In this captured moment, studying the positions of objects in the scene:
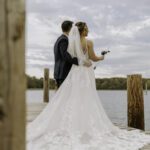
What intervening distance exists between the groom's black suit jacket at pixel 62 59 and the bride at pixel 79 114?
0.10m

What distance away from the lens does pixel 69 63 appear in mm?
7215

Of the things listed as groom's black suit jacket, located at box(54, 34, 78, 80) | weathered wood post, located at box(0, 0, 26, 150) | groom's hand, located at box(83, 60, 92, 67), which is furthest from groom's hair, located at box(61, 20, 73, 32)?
weathered wood post, located at box(0, 0, 26, 150)

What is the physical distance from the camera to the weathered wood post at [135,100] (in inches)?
403

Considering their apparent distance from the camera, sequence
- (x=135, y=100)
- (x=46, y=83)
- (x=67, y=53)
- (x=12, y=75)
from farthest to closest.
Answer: (x=46, y=83) < (x=135, y=100) < (x=67, y=53) < (x=12, y=75)

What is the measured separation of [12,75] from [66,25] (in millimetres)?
4568

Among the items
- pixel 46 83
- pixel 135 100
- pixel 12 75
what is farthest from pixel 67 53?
pixel 46 83

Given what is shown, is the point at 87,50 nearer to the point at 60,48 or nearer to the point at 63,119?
the point at 60,48

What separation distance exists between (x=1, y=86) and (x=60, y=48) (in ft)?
14.9

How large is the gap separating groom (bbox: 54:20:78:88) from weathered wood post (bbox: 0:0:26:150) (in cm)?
439

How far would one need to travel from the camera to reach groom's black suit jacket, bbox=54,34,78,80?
22.8ft

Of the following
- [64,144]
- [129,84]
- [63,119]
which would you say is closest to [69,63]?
[63,119]

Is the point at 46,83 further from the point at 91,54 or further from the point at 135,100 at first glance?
the point at 91,54

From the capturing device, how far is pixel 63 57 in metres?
7.00

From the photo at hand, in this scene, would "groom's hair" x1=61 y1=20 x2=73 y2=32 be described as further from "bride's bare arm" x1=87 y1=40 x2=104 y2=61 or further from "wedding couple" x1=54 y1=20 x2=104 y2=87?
"bride's bare arm" x1=87 y1=40 x2=104 y2=61
